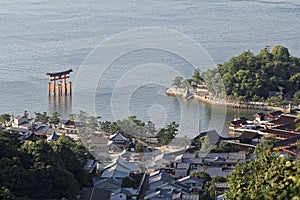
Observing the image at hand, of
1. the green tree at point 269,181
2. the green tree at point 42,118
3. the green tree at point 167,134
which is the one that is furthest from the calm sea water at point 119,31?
the green tree at point 269,181

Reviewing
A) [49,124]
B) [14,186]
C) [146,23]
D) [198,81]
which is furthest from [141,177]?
[146,23]

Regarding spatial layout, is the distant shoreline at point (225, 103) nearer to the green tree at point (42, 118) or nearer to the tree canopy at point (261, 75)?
the tree canopy at point (261, 75)

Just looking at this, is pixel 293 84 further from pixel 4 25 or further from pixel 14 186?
pixel 4 25

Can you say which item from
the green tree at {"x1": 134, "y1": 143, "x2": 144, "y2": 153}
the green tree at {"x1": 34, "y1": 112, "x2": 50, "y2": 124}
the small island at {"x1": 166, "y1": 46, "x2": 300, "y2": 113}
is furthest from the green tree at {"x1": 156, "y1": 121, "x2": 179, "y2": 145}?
the small island at {"x1": 166, "y1": 46, "x2": 300, "y2": 113}

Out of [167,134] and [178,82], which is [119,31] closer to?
[178,82]

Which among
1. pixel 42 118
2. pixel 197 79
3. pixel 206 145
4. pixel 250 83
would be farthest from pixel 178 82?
pixel 206 145

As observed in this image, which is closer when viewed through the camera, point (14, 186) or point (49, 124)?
point (14, 186)

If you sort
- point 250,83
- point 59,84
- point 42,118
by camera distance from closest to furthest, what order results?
point 42,118, point 250,83, point 59,84

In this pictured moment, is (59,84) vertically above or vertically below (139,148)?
above

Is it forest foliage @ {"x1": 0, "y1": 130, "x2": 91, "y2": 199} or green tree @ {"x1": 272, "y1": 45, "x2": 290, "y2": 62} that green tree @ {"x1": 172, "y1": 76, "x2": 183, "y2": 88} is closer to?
green tree @ {"x1": 272, "y1": 45, "x2": 290, "y2": 62}
